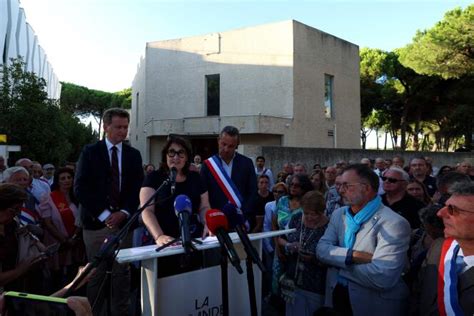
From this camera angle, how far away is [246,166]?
14.8 feet

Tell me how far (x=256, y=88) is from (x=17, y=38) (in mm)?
23071

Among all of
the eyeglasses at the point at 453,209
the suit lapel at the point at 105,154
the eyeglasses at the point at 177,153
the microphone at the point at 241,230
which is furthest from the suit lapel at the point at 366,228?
the suit lapel at the point at 105,154

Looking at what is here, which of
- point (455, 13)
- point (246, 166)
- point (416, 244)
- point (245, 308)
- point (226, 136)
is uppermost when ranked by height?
point (455, 13)

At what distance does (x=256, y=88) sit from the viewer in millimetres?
22562

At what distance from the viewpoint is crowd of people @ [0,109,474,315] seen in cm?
286

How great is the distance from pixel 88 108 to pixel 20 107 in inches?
2100

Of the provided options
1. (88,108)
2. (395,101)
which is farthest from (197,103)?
(88,108)

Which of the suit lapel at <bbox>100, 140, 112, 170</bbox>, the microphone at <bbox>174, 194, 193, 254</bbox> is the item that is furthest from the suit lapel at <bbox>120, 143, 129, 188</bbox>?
the microphone at <bbox>174, 194, 193, 254</bbox>

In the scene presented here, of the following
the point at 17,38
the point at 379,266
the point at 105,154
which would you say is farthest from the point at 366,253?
the point at 17,38

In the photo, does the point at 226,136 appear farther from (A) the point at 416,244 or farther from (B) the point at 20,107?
(B) the point at 20,107

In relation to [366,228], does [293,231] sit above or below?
below

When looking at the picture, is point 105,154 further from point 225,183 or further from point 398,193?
point 398,193

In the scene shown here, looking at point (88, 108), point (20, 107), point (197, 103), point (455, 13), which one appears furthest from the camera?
point (88, 108)

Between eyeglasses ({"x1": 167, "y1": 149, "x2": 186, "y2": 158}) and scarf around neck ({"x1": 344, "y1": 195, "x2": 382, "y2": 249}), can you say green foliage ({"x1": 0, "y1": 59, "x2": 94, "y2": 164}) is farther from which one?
scarf around neck ({"x1": 344, "y1": 195, "x2": 382, "y2": 249})
